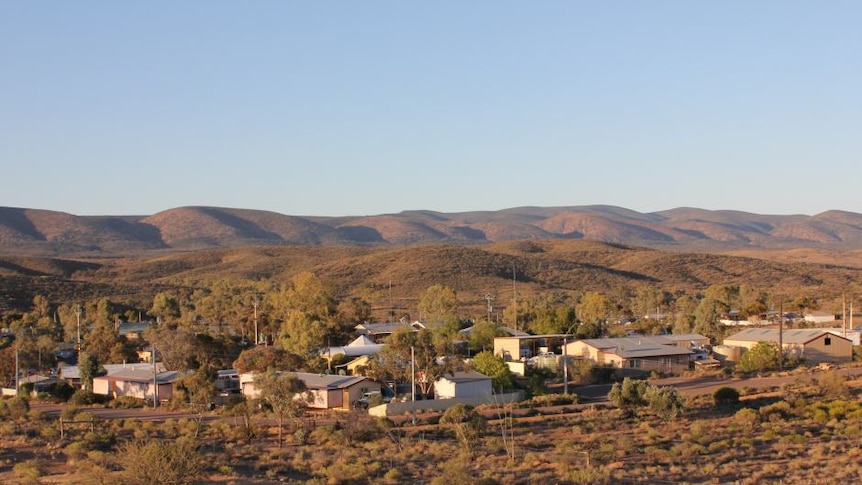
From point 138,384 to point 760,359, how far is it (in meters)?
33.0

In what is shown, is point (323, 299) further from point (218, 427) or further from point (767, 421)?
point (767, 421)

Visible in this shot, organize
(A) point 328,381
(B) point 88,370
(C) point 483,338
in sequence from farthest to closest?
(C) point 483,338 < (B) point 88,370 < (A) point 328,381

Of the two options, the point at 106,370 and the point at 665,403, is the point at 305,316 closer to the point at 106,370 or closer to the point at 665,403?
the point at 106,370

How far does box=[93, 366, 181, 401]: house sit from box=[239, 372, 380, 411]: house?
4309 millimetres

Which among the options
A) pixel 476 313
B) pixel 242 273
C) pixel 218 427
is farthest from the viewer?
pixel 242 273

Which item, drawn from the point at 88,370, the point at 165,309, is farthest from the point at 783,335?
the point at 165,309

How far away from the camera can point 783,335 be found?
195 feet

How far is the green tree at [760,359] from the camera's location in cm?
5352

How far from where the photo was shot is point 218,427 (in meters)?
34.1

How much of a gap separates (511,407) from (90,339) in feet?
106

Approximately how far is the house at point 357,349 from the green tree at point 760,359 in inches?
800

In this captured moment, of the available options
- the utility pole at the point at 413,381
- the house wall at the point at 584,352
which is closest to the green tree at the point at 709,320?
the house wall at the point at 584,352

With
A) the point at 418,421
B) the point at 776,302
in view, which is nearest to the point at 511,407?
the point at 418,421

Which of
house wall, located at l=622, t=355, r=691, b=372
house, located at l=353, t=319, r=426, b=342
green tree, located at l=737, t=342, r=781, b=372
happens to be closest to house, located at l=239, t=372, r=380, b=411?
house wall, located at l=622, t=355, r=691, b=372
